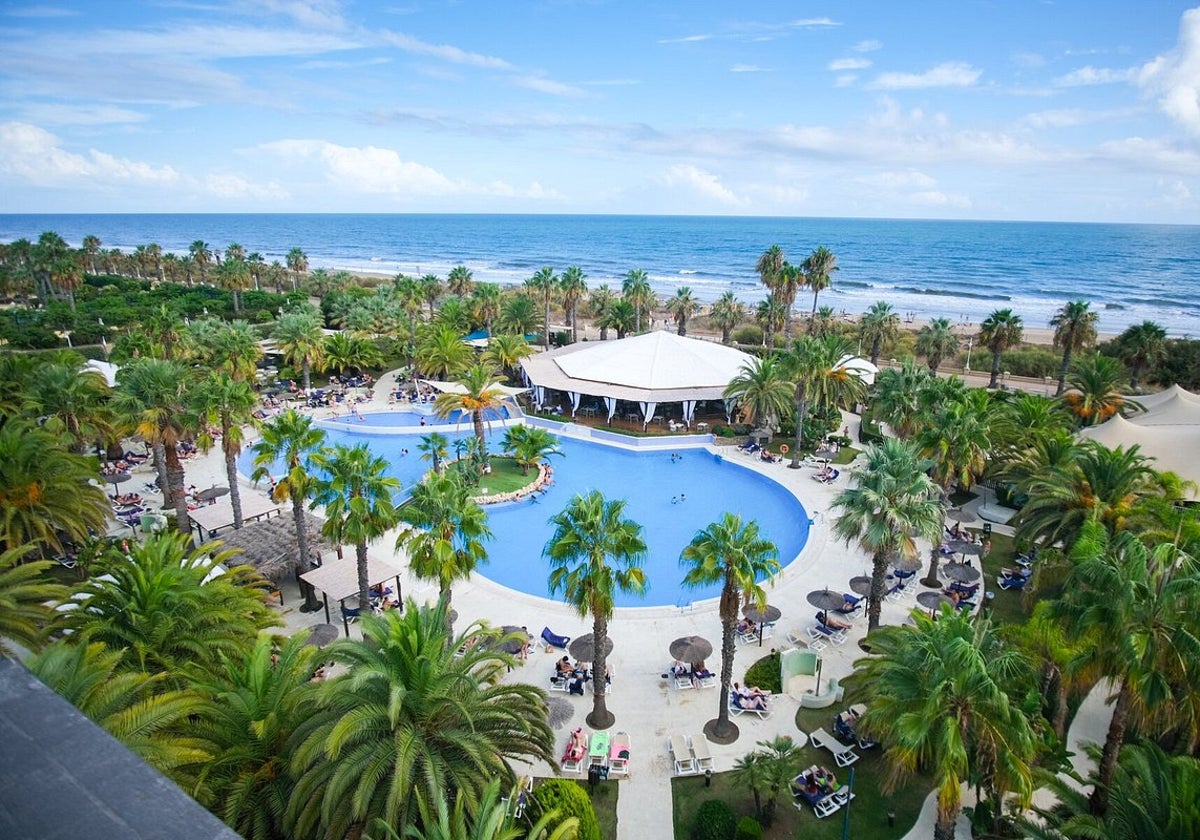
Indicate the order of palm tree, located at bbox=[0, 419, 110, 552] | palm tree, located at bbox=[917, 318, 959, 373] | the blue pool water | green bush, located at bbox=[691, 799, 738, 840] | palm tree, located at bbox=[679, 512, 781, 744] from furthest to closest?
palm tree, located at bbox=[917, 318, 959, 373]
the blue pool water
palm tree, located at bbox=[0, 419, 110, 552]
palm tree, located at bbox=[679, 512, 781, 744]
green bush, located at bbox=[691, 799, 738, 840]

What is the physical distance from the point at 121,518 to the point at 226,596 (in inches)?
797

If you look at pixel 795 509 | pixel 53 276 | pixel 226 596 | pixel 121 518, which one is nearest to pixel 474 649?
pixel 226 596

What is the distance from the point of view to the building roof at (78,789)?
245cm

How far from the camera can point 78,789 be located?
102 inches

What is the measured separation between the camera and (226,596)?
57.4 ft

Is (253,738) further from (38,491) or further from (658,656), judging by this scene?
(38,491)

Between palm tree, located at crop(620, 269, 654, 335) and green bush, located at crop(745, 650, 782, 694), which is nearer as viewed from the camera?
green bush, located at crop(745, 650, 782, 694)

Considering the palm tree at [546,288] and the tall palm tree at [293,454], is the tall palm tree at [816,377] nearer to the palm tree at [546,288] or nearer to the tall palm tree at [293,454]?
the tall palm tree at [293,454]

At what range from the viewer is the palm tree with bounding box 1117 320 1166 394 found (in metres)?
43.3

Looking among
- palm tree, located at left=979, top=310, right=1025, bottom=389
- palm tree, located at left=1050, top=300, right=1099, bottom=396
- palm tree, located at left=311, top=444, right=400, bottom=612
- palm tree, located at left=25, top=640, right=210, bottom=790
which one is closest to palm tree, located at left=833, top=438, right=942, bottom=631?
palm tree, located at left=311, top=444, right=400, bottom=612

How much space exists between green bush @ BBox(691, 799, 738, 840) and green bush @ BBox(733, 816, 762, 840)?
235 mm

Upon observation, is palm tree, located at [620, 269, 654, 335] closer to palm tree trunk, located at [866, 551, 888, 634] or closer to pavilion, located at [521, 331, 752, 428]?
pavilion, located at [521, 331, 752, 428]

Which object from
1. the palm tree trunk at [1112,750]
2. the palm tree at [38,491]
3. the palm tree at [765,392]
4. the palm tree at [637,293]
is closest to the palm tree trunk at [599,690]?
the palm tree trunk at [1112,750]

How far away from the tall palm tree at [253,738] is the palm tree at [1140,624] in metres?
16.1
